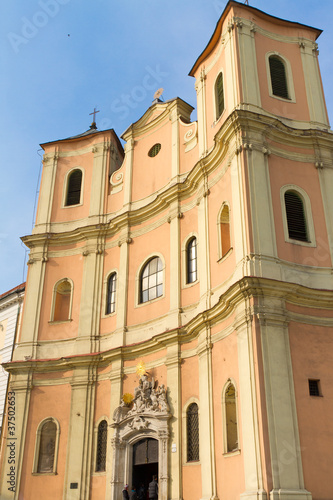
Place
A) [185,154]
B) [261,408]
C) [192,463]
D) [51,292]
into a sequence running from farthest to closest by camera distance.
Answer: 1. [51,292]
2. [185,154]
3. [192,463]
4. [261,408]

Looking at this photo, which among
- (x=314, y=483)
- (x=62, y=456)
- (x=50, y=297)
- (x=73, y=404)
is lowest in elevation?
(x=314, y=483)

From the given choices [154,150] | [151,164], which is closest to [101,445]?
[151,164]

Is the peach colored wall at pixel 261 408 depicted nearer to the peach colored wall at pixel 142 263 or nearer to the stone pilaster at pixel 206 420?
the stone pilaster at pixel 206 420

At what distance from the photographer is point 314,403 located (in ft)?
44.2

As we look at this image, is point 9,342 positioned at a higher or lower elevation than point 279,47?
lower

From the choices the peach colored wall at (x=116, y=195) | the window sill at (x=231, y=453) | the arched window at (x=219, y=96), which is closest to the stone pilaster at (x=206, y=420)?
the window sill at (x=231, y=453)

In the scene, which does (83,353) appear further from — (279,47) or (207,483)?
(279,47)

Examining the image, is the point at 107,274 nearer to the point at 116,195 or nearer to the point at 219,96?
the point at 116,195

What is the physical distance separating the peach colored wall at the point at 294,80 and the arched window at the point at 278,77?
0.28 m

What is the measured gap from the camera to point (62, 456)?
18844 mm

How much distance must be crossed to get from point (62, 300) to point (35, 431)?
16.9 feet

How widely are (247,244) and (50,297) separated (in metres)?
9.82

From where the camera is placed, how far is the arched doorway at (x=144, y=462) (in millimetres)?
17042

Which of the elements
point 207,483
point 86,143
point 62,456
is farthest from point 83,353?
point 86,143
